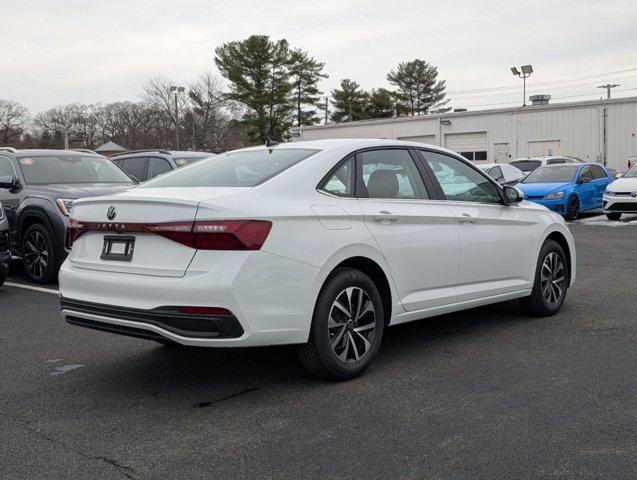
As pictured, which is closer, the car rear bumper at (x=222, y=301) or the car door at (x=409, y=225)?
the car rear bumper at (x=222, y=301)

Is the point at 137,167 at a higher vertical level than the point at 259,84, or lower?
lower

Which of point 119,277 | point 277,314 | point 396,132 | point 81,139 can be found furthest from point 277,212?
point 81,139

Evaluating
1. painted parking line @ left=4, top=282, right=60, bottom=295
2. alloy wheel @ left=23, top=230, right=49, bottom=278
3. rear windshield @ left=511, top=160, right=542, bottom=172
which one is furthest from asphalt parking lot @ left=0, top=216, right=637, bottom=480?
rear windshield @ left=511, top=160, right=542, bottom=172

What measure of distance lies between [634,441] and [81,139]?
98.1 meters

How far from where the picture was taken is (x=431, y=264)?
526cm

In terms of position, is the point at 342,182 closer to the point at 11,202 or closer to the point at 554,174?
the point at 11,202

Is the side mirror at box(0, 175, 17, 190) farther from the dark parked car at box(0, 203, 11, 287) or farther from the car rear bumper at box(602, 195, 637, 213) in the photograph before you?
the car rear bumper at box(602, 195, 637, 213)

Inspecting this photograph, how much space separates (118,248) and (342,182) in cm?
153

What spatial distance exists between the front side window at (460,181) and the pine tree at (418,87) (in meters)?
75.4

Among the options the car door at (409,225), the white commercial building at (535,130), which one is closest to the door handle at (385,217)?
the car door at (409,225)

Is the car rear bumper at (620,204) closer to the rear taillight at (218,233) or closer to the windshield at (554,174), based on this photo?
the windshield at (554,174)

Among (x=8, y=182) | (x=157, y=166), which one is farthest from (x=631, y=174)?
(x=8, y=182)

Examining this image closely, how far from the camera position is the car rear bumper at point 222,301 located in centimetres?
401

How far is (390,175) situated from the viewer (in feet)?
17.3
